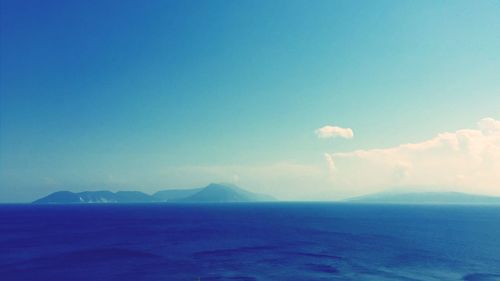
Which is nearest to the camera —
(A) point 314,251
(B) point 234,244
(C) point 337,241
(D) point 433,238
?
(A) point 314,251

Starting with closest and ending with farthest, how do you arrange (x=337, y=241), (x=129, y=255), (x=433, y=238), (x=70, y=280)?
1. (x=70, y=280)
2. (x=129, y=255)
3. (x=337, y=241)
4. (x=433, y=238)

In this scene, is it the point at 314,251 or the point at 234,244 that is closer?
the point at 314,251

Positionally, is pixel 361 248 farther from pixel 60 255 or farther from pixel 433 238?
pixel 60 255

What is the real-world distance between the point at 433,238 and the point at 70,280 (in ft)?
419

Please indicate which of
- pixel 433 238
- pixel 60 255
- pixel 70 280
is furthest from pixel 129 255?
pixel 433 238

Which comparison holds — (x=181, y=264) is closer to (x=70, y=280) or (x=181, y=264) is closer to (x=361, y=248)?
(x=70, y=280)

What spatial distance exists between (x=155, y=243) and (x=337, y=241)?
6645cm

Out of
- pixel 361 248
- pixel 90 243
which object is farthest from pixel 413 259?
pixel 90 243

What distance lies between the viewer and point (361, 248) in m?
108

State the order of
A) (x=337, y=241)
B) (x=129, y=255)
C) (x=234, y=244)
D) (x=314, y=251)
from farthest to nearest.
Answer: (x=337, y=241) → (x=234, y=244) → (x=314, y=251) → (x=129, y=255)

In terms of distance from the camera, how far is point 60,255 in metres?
97.2

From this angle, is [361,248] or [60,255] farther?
[361,248]

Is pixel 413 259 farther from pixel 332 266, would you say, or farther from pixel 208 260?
pixel 208 260

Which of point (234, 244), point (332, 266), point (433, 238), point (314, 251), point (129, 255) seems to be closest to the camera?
point (332, 266)
